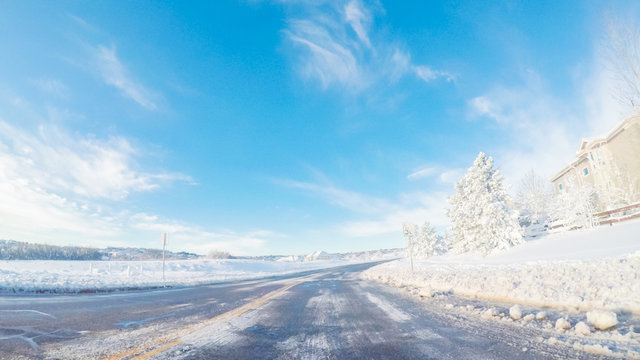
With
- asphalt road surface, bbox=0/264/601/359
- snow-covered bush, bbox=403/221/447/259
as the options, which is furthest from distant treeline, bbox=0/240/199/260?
snow-covered bush, bbox=403/221/447/259

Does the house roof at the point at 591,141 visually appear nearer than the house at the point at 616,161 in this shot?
No

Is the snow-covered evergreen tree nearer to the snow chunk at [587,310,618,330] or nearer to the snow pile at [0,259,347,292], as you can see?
the snow pile at [0,259,347,292]

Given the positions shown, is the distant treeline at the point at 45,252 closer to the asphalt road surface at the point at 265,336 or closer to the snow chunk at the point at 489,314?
the asphalt road surface at the point at 265,336

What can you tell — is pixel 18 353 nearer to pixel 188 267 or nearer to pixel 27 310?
pixel 27 310

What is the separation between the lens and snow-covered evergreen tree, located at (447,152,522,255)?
2526cm

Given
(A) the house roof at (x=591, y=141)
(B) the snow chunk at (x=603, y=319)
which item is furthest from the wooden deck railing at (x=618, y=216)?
(B) the snow chunk at (x=603, y=319)

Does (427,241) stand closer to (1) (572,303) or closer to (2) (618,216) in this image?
(2) (618,216)

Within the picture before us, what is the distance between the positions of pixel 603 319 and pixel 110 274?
90.0 feet

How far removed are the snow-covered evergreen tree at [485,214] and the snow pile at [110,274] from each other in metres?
23.6

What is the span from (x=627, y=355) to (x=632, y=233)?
17928 mm

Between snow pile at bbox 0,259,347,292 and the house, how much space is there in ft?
130

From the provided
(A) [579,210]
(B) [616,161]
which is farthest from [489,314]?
(B) [616,161]

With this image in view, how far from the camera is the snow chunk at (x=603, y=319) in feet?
10.5

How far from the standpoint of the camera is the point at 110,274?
2042 centimetres
